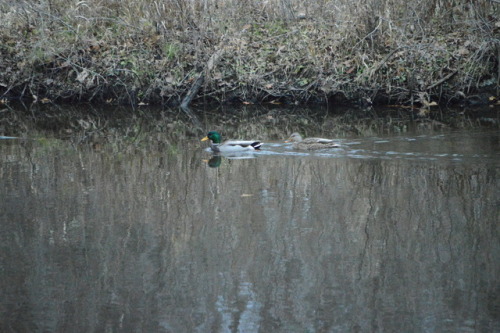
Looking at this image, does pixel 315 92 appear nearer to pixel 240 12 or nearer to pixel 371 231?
pixel 240 12

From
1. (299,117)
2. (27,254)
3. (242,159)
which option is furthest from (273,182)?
(299,117)

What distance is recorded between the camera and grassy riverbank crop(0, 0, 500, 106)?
16.1 meters

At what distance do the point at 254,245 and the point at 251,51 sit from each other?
459 inches

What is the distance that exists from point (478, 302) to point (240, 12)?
46.2ft

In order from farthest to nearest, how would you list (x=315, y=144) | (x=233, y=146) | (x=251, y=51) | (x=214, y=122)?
(x=251, y=51), (x=214, y=122), (x=233, y=146), (x=315, y=144)

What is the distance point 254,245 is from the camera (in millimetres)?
6316

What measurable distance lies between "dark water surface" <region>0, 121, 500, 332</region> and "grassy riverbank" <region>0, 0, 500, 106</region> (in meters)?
6.23

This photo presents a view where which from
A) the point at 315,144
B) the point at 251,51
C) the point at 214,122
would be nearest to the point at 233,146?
the point at 315,144

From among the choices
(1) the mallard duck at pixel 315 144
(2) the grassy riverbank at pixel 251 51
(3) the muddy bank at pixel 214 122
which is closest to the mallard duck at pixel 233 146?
(1) the mallard duck at pixel 315 144

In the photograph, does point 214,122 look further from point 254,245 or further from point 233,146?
point 254,245

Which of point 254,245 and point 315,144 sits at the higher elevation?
point 315,144

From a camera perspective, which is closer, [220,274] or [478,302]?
[478,302]

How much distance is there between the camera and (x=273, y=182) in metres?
8.83

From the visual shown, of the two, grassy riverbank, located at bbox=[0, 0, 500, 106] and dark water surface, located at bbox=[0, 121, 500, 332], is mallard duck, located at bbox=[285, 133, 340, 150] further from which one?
grassy riverbank, located at bbox=[0, 0, 500, 106]
